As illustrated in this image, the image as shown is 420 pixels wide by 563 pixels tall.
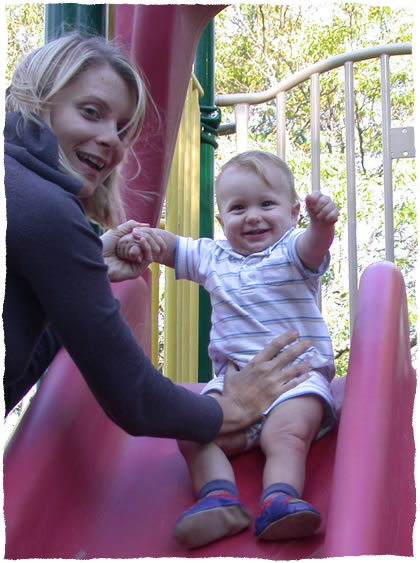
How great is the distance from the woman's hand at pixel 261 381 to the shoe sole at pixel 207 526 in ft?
0.54

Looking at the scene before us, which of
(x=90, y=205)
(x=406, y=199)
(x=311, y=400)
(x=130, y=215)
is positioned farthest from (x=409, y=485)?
(x=406, y=199)

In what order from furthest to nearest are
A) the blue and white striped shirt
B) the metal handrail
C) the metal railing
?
1. the metal handrail
2. the metal railing
3. the blue and white striped shirt

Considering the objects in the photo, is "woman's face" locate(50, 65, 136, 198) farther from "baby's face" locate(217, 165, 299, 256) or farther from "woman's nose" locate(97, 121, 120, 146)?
"baby's face" locate(217, 165, 299, 256)

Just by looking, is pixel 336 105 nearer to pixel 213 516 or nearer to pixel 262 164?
pixel 262 164

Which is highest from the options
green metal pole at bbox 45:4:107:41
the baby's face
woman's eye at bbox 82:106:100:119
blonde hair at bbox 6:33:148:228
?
green metal pole at bbox 45:4:107:41

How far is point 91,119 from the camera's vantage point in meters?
1.10

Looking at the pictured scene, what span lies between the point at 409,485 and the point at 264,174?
2.00ft

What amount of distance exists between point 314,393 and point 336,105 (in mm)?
6060

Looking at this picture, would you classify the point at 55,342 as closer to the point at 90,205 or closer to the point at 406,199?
the point at 90,205

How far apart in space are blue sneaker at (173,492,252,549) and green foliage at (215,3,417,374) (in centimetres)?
445

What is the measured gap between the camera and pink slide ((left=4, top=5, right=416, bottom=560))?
0.82 metres

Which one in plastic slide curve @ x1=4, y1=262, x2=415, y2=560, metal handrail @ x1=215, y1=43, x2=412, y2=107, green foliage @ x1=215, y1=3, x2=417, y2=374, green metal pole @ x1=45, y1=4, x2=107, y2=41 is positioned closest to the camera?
plastic slide curve @ x1=4, y1=262, x2=415, y2=560

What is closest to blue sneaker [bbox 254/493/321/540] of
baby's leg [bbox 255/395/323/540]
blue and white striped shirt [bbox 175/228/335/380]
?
baby's leg [bbox 255/395/323/540]

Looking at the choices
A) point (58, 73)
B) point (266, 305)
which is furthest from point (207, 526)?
point (58, 73)
